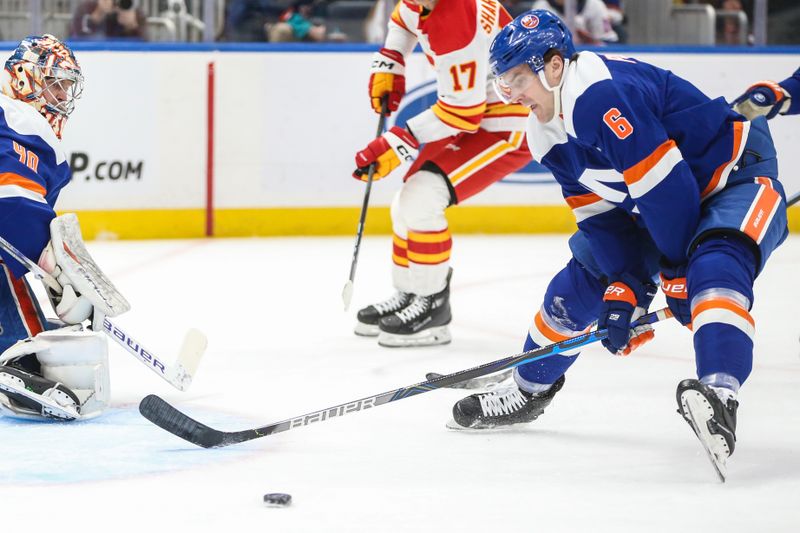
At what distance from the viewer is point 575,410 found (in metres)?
2.89

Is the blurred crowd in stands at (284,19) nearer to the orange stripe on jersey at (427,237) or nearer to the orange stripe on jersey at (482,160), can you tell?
the orange stripe on jersey at (482,160)

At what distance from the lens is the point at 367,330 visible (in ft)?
12.8

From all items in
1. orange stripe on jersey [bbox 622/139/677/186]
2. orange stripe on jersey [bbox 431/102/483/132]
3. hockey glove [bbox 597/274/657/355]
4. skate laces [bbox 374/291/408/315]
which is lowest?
skate laces [bbox 374/291/408/315]

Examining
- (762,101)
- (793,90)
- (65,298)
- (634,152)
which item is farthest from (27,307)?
(793,90)

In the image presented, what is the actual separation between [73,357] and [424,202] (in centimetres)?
139

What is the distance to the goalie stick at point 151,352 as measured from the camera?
2660 mm

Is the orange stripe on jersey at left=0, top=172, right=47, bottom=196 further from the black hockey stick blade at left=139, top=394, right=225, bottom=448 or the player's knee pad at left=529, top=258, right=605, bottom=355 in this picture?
the player's knee pad at left=529, top=258, right=605, bottom=355

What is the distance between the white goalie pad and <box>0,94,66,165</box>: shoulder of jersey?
8.5 inches

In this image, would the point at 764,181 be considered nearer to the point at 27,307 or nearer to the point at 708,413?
the point at 708,413

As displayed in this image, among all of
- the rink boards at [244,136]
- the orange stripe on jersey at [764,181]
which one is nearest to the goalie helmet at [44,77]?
the orange stripe on jersey at [764,181]

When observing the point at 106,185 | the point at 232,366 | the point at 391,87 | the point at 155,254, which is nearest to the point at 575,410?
the point at 232,366


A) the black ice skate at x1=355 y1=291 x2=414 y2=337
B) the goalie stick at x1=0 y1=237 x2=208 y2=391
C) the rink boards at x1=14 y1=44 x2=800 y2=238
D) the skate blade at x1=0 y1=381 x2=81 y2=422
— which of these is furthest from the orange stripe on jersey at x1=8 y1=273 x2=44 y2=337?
the rink boards at x1=14 y1=44 x2=800 y2=238

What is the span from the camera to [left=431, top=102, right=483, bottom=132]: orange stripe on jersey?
370 centimetres

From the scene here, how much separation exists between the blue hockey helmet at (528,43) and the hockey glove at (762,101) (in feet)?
2.58
